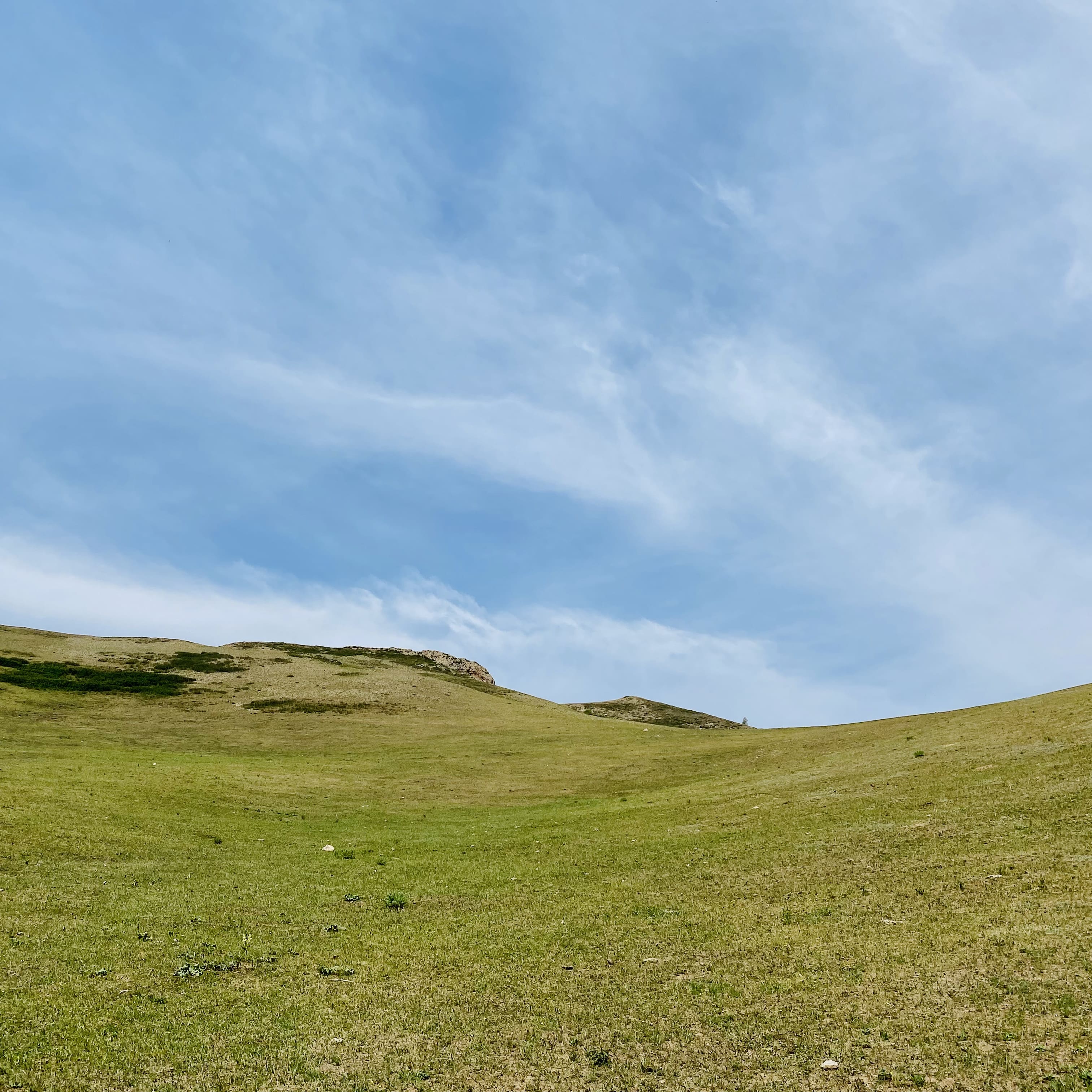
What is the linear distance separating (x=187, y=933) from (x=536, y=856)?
14.0 metres

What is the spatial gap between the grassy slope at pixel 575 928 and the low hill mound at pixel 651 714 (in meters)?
87.6

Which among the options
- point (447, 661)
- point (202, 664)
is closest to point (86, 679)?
point (202, 664)

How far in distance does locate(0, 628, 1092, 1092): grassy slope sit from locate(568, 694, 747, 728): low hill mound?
287 feet

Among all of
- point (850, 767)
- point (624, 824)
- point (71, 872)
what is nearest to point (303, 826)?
point (71, 872)

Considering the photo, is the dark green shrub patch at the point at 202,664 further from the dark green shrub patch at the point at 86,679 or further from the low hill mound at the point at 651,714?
the low hill mound at the point at 651,714

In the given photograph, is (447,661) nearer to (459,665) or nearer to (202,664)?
(459,665)

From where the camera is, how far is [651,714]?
14188 centimetres

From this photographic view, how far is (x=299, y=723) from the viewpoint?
79.2 meters

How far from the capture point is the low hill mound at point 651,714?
5182 inches

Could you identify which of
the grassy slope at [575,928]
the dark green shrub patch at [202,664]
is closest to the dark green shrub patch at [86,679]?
the dark green shrub patch at [202,664]

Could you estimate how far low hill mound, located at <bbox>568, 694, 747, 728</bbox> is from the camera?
132 m

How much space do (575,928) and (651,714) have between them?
12655cm

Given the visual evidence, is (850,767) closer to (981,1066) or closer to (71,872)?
(981,1066)

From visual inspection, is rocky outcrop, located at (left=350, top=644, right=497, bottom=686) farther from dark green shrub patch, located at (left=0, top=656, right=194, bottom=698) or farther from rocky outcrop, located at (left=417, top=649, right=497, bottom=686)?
dark green shrub patch, located at (left=0, top=656, right=194, bottom=698)
